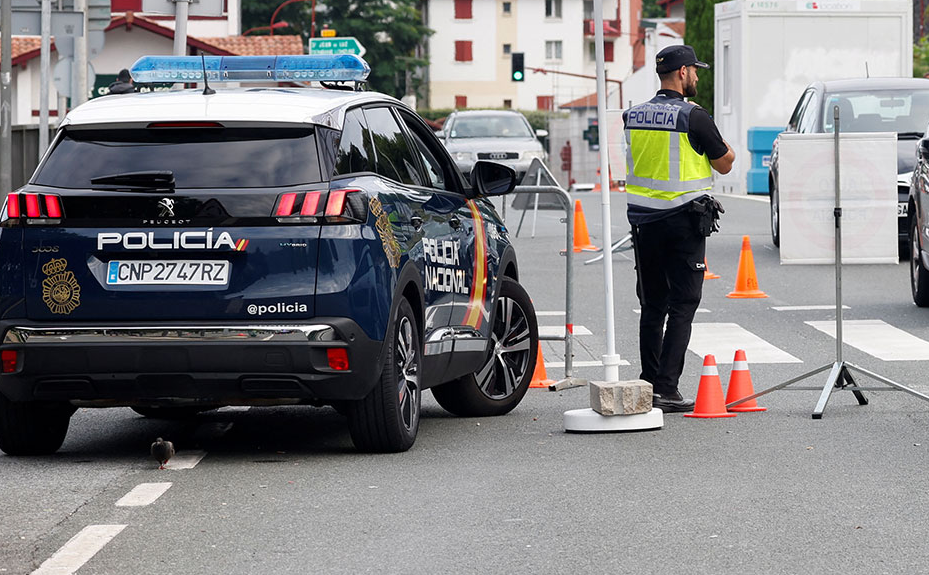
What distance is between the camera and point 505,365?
9.84m

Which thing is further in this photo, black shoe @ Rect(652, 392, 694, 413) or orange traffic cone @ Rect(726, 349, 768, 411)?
orange traffic cone @ Rect(726, 349, 768, 411)

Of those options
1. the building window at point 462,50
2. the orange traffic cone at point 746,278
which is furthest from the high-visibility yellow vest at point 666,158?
the building window at point 462,50

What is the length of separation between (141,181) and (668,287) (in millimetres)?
3182

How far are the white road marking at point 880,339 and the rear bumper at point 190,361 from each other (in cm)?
520

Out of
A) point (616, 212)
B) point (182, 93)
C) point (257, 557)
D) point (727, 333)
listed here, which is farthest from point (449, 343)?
point (616, 212)

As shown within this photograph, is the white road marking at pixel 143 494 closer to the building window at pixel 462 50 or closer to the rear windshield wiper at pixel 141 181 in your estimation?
the rear windshield wiper at pixel 141 181

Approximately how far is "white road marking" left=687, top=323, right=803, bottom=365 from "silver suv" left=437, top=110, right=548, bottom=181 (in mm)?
19667

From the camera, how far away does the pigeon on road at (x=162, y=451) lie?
312 inches

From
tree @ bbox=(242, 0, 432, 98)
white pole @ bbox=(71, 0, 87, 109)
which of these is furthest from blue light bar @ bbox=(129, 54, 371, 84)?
tree @ bbox=(242, 0, 432, 98)

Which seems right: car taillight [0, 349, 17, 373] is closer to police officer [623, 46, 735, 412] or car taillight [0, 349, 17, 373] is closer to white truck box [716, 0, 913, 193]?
police officer [623, 46, 735, 412]

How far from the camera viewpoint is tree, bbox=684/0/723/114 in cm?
4726

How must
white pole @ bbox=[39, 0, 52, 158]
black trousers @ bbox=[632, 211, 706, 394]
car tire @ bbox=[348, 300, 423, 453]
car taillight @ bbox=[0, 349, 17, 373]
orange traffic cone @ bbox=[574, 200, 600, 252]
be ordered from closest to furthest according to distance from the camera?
car taillight @ bbox=[0, 349, 17, 373]
car tire @ bbox=[348, 300, 423, 453]
black trousers @ bbox=[632, 211, 706, 394]
orange traffic cone @ bbox=[574, 200, 600, 252]
white pole @ bbox=[39, 0, 52, 158]

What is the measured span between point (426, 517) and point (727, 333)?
7084 millimetres

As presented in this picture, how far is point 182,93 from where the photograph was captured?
27.1ft
